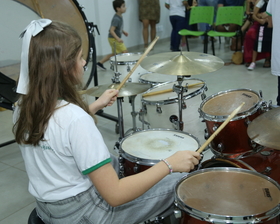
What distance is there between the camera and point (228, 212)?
3.51ft

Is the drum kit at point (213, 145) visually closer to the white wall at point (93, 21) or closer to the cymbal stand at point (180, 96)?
the cymbal stand at point (180, 96)

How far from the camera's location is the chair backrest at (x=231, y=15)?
5.38 metres

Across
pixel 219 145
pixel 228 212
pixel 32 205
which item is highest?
pixel 228 212

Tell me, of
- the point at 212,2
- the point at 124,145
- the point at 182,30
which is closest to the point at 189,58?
the point at 124,145

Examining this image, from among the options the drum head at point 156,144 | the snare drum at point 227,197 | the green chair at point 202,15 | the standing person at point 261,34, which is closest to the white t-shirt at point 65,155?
the snare drum at point 227,197

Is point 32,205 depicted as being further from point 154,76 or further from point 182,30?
point 182,30

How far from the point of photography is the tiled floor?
2.06 meters

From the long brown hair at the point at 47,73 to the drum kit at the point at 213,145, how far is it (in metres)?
0.51

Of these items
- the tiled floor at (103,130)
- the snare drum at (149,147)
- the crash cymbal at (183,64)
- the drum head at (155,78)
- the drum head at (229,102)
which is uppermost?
the crash cymbal at (183,64)

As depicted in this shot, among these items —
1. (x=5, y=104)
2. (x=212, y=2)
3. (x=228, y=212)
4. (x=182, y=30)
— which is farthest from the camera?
(x=212, y=2)

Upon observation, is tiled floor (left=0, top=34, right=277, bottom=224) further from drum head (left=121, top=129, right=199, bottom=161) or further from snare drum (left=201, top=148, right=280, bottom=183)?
snare drum (left=201, top=148, right=280, bottom=183)

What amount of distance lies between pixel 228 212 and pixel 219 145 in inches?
29.5

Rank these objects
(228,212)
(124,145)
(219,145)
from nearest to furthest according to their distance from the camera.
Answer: (228,212) → (124,145) → (219,145)

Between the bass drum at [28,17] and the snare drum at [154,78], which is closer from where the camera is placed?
the bass drum at [28,17]
